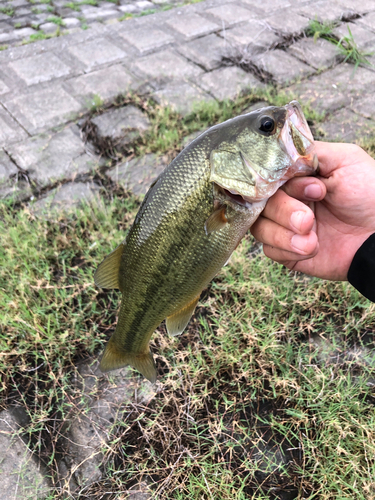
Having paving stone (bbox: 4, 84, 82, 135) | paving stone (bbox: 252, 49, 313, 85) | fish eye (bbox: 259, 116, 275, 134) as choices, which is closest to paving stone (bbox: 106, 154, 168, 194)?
paving stone (bbox: 4, 84, 82, 135)

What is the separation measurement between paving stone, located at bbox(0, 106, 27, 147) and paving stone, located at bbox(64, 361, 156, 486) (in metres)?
2.41

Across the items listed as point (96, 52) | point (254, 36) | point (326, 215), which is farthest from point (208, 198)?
point (254, 36)

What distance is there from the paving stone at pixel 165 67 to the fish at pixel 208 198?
3.16m

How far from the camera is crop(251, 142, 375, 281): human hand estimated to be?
182 cm

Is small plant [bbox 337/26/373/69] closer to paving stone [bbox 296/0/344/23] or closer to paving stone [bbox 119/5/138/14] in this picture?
paving stone [bbox 296/0/344/23]

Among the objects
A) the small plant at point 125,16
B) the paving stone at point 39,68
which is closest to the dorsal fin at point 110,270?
the paving stone at point 39,68

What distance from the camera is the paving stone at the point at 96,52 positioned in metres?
4.77

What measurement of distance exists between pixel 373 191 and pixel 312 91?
2.78 m

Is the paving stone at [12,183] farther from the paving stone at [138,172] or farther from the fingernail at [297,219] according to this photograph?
the fingernail at [297,219]

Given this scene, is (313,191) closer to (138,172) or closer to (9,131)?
(138,172)

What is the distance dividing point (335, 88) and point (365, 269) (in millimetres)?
3052

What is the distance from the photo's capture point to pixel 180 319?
6.51ft

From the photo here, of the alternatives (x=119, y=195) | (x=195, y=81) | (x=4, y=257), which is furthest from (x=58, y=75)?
(x=4, y=257)

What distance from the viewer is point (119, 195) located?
11.4ft
